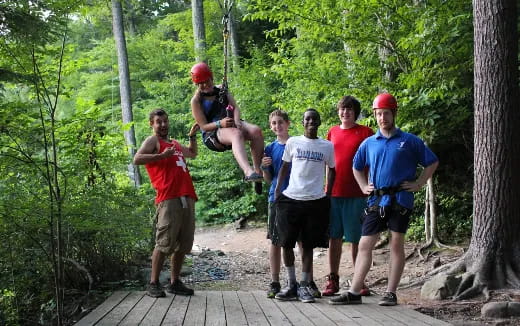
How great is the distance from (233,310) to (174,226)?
1.09 meters

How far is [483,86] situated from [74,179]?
16.5 ft

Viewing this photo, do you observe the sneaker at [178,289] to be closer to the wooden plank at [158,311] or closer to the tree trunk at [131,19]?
the wooden plank at [158,311]

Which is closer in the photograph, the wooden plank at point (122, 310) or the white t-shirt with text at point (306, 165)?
the wooden plank at point (122, 310)

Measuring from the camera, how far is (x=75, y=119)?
6113 mm

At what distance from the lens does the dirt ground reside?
538 cm

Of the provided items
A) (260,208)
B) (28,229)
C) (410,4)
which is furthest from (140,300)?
(260,208)

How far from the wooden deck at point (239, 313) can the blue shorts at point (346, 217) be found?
657mm

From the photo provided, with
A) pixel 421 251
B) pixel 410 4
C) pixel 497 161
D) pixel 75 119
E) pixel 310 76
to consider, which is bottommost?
pixel 421 251

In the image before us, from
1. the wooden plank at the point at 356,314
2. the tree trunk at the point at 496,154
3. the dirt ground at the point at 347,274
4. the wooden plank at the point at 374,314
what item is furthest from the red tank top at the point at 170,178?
the tree trunk at the point at 496,154

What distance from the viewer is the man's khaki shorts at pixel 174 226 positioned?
5.09 meters

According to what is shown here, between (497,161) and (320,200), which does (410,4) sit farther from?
(320,200)

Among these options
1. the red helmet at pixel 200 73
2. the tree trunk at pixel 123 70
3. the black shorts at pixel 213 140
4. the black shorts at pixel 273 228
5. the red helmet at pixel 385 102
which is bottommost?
the black shorts at pixel 273 228

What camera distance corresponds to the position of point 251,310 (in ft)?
14.8

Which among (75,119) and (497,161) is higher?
(75,119)
